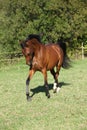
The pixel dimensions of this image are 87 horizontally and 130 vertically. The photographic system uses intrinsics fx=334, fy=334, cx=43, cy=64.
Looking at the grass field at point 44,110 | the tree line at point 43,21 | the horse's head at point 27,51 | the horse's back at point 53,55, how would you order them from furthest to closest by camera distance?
the tree line at point 43,21 → the horse's back at point 53,55 → the horse's head at point 27,51 → the grass field at point 44,110

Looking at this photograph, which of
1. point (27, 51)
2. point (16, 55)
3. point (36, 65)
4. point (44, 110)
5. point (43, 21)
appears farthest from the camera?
point (43, 21)

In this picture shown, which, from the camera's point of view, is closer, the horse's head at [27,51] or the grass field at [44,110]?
the grass field at [44,110]

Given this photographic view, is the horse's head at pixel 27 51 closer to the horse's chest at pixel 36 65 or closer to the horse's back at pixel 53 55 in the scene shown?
the horse's chest at pixel 36 65

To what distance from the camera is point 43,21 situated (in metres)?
28.4

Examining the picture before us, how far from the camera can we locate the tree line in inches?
1109

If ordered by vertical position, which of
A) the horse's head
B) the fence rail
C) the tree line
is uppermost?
the horse's head

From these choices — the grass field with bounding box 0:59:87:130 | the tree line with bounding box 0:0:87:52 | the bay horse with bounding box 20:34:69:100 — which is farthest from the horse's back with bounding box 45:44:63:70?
the tree line with bounding box 0:0:87:52

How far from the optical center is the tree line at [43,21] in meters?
28.2

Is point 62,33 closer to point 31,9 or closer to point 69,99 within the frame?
point 31,9

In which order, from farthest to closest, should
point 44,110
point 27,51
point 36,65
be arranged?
point 36,65 < point 27,51 < point 44,110

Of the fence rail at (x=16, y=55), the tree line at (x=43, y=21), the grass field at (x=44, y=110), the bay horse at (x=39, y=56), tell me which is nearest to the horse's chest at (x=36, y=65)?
the bay horse at (x=39, y=56)

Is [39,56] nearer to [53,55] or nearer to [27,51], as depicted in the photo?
[27,51]

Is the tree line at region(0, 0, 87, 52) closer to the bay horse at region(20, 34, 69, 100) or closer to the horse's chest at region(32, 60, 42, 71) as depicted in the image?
the bay horse at region(20, 34, 69, 100)

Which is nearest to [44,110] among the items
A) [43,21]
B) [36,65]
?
[36,65]
